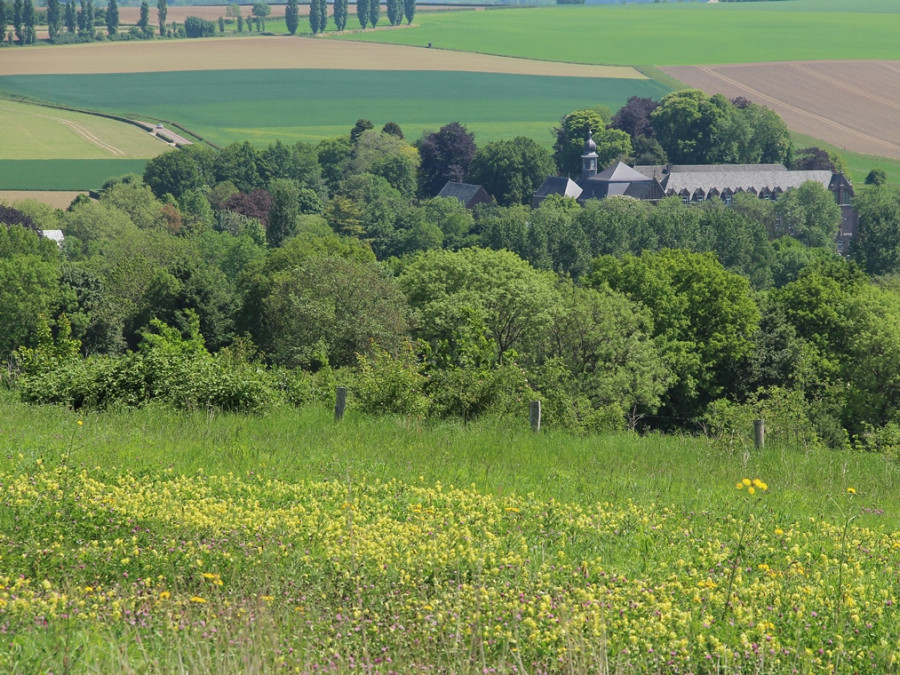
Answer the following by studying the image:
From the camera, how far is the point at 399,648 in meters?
9.69

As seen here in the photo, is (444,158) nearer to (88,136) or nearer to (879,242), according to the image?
(88,136)

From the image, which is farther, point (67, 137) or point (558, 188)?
point (67, 137)

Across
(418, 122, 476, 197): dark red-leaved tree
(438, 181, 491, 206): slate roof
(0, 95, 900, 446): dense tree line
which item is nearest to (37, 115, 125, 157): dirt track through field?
(0, 95, 900, 446): dense tree line

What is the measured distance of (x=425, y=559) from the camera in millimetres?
11391

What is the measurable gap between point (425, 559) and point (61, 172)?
168 m

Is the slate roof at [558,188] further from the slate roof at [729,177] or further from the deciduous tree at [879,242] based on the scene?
the deciduous tree at [879,242]

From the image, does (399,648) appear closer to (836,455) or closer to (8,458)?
(8,458)

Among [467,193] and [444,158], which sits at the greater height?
[444,158]

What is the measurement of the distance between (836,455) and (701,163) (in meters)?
177

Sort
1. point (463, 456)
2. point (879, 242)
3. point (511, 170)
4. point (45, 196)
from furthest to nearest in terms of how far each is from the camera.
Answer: point (511, 170), point (45, 196), point (879, 242), point (463, 456)

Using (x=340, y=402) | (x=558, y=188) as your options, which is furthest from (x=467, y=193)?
(x=340, y=402)

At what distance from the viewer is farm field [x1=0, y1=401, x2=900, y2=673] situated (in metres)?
9.45

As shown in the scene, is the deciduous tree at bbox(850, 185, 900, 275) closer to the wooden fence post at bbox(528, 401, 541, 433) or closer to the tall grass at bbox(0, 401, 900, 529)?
the wooden fence post at bbox(528, 401, 541, 433)

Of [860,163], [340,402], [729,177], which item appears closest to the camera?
[340,402]
